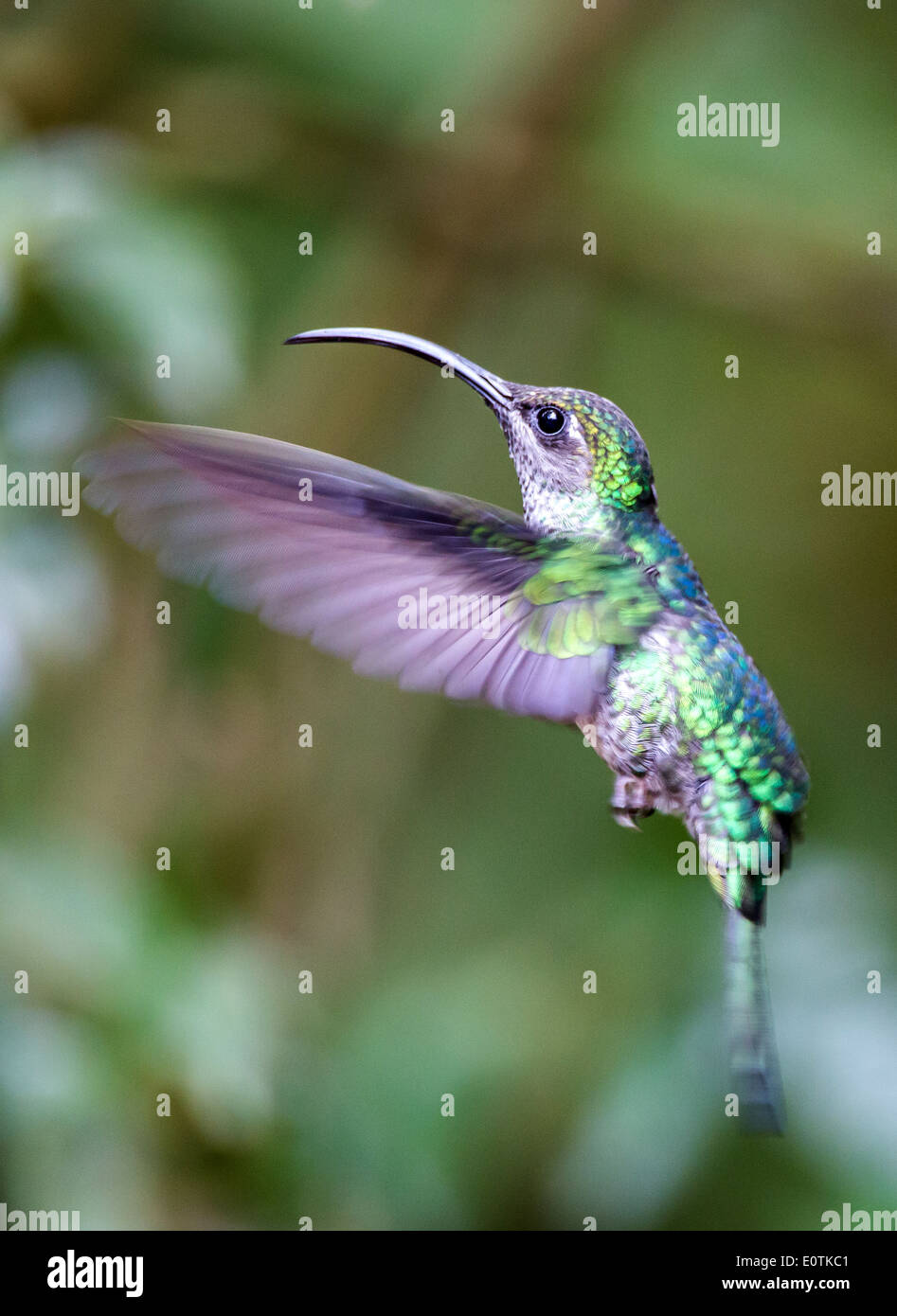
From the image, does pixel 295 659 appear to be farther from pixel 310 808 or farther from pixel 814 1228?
pixel 814 1228

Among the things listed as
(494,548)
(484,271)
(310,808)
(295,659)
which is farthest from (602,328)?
(494,548)

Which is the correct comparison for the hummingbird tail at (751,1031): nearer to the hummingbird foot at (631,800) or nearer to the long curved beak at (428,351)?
the hummingbird foot at (631,800)
